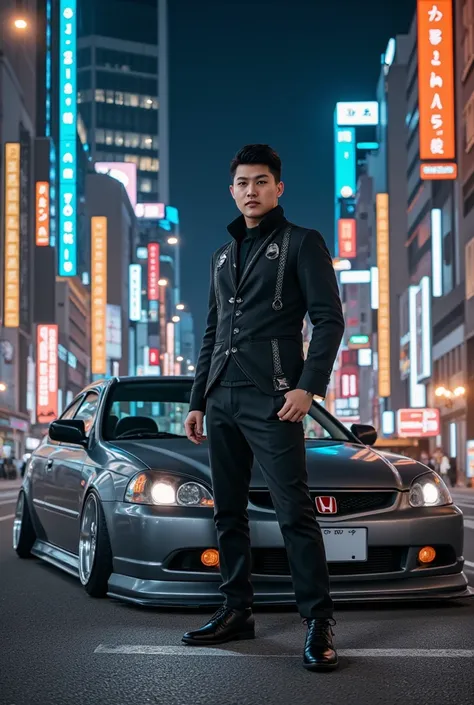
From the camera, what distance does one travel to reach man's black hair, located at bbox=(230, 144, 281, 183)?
4781mm

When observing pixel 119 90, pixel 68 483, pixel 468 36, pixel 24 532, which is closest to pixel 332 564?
pixel 68 483

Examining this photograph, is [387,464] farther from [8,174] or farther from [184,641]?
[8,174]

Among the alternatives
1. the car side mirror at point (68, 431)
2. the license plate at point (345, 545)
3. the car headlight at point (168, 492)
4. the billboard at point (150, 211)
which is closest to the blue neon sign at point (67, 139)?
the car side mirror at point (68, 431)

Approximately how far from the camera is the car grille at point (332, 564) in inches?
224

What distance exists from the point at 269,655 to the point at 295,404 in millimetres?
966

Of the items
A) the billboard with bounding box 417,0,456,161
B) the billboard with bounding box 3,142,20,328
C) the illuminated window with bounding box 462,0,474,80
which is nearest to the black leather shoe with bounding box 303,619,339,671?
the billboard with bounding box 417,0,456,161

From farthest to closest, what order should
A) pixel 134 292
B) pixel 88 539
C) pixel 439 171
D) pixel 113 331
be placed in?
pixel 134 292 < pixel 113 331 < pixel 439 171 < pixel 88 539

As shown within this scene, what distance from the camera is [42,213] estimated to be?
70.6 meters

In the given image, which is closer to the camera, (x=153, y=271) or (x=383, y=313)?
(x=383, y=313)

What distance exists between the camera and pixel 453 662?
4441mm

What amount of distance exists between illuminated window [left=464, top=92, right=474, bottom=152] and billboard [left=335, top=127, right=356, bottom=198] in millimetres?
82932

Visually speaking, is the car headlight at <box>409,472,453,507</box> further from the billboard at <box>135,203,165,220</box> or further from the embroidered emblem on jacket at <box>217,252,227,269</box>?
the billboard at <box>135,203,165,220</box>

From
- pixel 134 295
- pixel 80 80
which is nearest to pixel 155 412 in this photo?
pixel 134 295

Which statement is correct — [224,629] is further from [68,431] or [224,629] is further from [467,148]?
[467,148]
